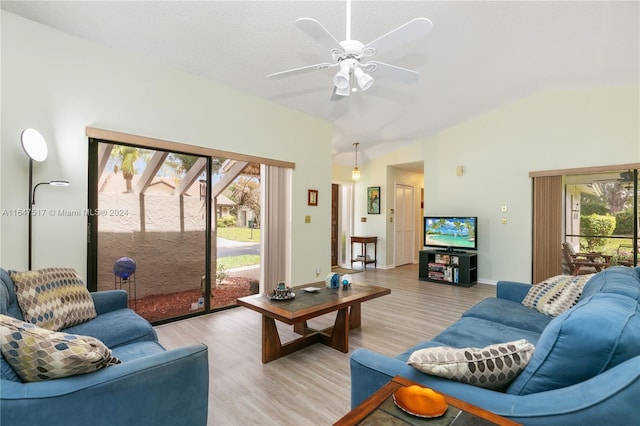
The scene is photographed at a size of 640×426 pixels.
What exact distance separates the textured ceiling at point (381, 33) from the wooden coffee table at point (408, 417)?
2.95 m

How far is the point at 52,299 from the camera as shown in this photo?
209cm

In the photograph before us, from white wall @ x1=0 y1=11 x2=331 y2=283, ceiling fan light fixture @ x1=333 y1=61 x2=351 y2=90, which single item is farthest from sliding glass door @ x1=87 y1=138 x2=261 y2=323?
ceiling fan light fixture @ x1=333 y1=61 x2=351 y2=90

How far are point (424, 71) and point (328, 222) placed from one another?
8.90ft

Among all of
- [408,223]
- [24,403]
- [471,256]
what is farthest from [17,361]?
[408,223]

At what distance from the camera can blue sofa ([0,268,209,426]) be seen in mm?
1109

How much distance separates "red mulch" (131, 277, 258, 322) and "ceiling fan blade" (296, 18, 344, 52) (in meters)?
3.29

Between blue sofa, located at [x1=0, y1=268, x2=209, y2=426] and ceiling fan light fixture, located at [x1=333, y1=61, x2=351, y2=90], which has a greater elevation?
ceiling fan light fixture, located at [x1=333, y1=61, x2=351, y2=90]

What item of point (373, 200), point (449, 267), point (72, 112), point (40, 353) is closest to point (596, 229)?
point (449, 267)

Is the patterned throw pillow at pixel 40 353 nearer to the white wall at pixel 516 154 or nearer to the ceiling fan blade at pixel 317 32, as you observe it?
the ceiling fan blade at pixel 317 32

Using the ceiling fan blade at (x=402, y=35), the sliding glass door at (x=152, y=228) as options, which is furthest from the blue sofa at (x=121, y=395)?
the ceiling fan blade at (x=402, y=35)

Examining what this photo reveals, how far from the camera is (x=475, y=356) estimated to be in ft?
3.96

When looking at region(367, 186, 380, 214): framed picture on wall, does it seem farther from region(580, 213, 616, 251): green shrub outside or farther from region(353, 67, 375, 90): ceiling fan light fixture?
region(353, 67, 375, 90): ceiling fan light fixture

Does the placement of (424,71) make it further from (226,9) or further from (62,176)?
(62,176)

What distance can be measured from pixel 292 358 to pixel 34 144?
111 inches
